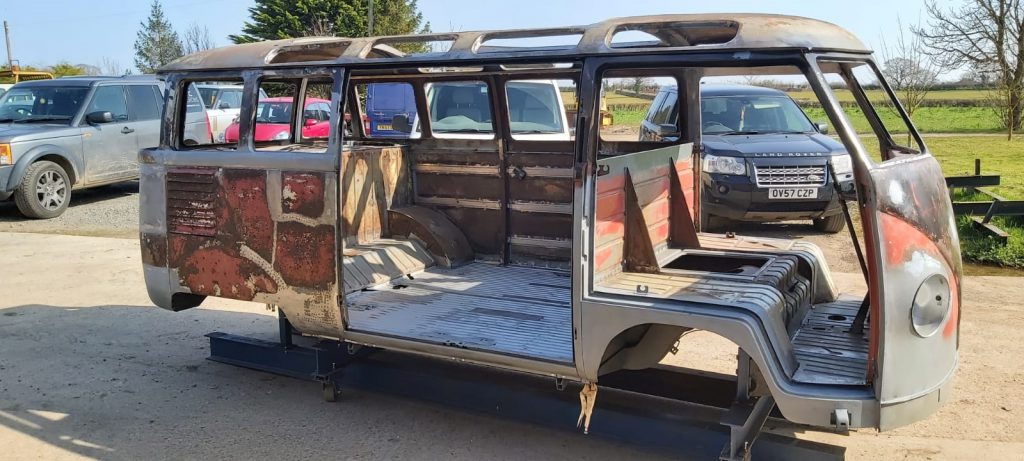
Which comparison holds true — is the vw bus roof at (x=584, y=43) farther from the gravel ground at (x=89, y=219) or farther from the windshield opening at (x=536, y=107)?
the gravel ground at (x=89, y=219)

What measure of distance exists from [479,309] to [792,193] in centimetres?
573

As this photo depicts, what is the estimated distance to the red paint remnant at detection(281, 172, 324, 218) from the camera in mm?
4469

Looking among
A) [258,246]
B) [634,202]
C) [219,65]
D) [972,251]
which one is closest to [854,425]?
[634,202]

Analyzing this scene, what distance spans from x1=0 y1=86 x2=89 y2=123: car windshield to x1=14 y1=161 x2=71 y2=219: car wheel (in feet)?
2.84

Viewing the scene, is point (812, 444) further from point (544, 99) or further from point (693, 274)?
point (544, 99)

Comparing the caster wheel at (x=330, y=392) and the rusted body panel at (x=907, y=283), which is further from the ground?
the rusted body panel at (x=907, y=283)

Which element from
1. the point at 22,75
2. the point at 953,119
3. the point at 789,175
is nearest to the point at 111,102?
the point at 789,175

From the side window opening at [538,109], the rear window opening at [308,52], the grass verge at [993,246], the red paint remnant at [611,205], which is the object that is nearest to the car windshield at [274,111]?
the side window opening at [538,109]

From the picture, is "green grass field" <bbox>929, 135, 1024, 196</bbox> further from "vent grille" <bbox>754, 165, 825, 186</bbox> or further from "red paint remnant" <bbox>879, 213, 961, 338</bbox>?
"red paint remnant" <bbox>879, 213, 961, 338</bbox>

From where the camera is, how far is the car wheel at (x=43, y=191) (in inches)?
457

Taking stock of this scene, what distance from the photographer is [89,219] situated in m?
12.1

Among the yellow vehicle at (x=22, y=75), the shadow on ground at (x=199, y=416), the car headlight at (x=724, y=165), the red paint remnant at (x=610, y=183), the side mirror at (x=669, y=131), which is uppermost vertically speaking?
the yellow vehicle at (x=22, y=75)

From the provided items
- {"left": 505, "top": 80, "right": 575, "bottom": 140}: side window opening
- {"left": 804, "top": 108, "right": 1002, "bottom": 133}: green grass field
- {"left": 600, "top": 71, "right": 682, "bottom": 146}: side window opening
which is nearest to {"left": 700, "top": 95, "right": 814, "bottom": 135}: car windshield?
{"left": 600, "top": 71, "right": 682, "bottom": 146}: side window opening

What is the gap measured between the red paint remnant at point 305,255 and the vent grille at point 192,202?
0.55m
